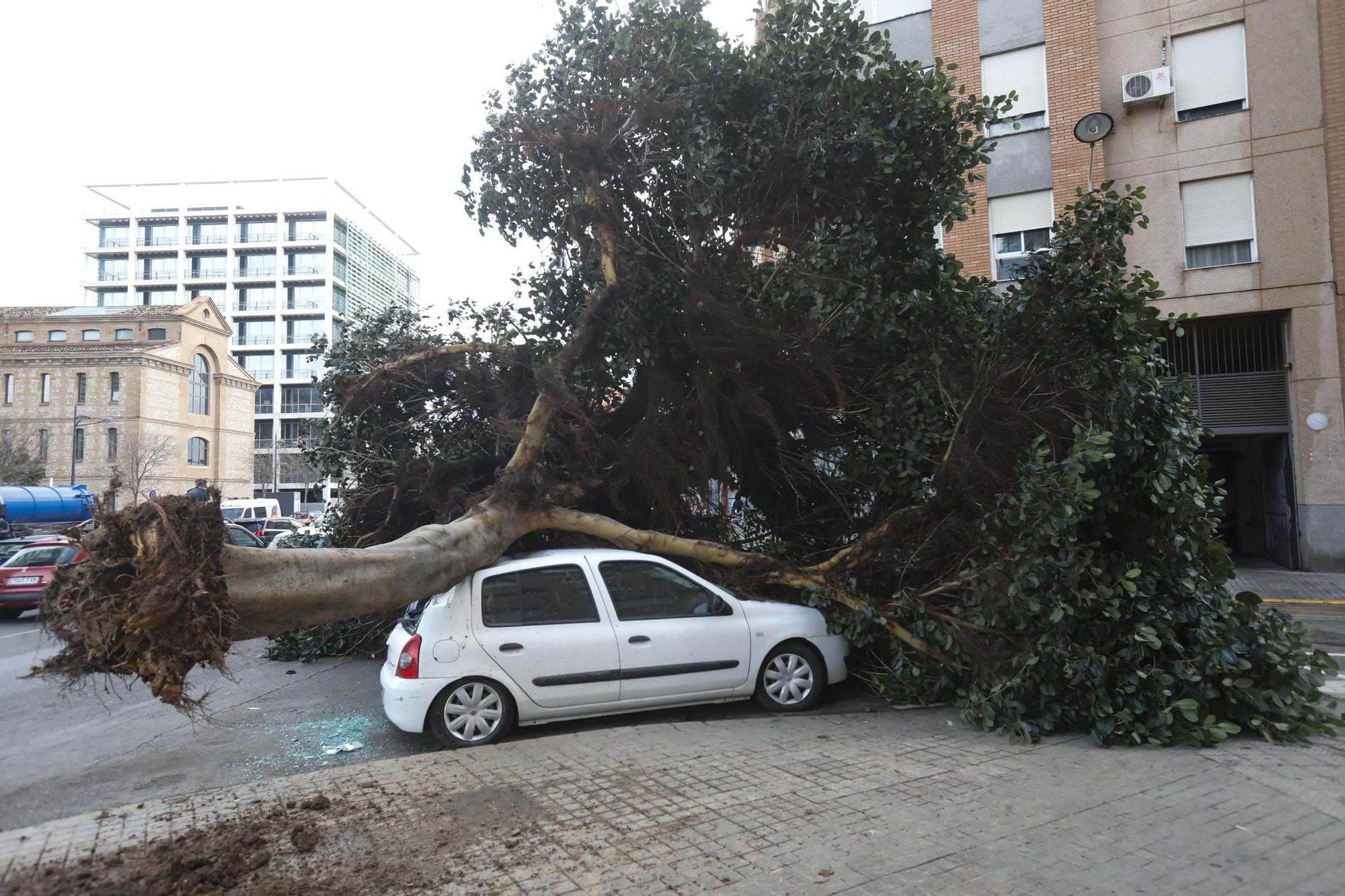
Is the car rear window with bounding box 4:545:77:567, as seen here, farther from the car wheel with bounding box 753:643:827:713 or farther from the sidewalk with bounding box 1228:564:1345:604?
the sidewalk with bounding box 1228:564:1345:604

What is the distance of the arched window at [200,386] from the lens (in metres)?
58.9

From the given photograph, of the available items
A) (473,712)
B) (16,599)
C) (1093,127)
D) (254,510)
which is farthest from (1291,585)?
(254,510)

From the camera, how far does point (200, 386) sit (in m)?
60.2

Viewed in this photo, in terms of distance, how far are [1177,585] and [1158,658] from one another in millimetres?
602

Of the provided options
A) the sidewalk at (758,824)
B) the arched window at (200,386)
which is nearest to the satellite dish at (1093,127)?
the sidewalk at (758,824)

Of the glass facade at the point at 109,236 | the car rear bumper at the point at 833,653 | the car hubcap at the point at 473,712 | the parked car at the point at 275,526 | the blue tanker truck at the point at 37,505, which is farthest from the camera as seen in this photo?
the glass facade at the point at 109,236

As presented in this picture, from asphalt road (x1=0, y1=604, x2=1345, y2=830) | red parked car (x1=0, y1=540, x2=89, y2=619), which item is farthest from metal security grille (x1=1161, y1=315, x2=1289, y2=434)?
red parked car (x1=0, y1=540, x2=89, y2=619)

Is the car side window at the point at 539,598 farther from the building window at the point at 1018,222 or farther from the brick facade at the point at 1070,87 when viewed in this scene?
the brick facade at the point at 1070,87

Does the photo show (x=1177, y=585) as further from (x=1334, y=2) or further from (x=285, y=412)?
(x=285, y=412)

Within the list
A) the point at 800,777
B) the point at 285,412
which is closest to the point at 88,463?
the point at 285,412

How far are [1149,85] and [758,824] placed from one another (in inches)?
696

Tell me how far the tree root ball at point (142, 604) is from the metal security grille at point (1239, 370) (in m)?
17.2

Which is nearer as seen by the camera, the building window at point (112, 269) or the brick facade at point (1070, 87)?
the brick facade at point (1070, 87)

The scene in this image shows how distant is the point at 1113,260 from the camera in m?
6.77
